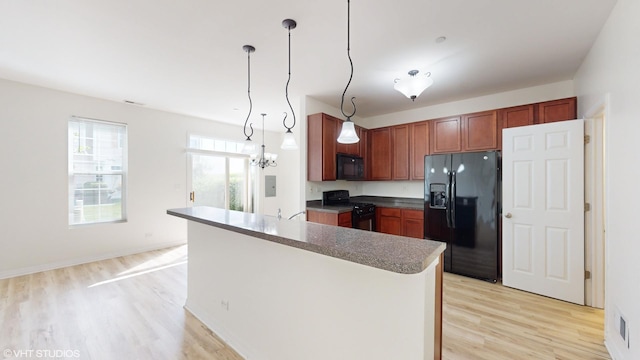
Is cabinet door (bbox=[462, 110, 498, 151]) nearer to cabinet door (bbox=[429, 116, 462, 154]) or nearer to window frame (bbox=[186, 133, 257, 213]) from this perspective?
cabinet door (bbox=[429, 116, 462, 154])

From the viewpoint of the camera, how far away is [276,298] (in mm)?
1679

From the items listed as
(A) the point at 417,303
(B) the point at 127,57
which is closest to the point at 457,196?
(A) the point at 417,303

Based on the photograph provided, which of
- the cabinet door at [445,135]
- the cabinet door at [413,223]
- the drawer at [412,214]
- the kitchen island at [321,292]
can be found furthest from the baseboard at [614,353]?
the cabinet door at [445,135]

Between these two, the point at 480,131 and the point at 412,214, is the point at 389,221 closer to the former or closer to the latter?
the point at 412,214

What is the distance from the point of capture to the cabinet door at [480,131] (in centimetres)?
356

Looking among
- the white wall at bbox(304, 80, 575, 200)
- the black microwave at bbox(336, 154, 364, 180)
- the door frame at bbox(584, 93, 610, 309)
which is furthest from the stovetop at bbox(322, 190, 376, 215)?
the door frame at bbox(584, 93, 610, 309)

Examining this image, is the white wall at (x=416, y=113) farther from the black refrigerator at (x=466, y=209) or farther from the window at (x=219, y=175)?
the window at (x=219, y=175)

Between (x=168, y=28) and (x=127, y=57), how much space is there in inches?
36.2

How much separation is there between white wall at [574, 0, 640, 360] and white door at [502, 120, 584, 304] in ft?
2.41

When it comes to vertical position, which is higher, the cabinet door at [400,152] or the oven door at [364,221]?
the cabinet door at [400,152]

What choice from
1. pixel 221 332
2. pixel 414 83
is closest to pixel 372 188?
pixel 414 83

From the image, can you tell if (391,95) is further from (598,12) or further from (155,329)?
(155,329)

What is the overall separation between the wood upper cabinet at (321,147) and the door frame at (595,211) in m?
2.97

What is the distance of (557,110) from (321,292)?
3.80 m
